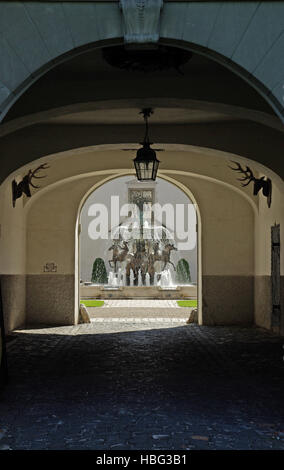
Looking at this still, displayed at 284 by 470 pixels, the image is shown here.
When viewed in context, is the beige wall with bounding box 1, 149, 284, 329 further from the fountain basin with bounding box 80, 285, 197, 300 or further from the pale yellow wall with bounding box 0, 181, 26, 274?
the fountain basin with bounding box 80, 285, 197, 300

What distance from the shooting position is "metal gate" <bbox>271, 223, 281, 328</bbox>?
12.4m

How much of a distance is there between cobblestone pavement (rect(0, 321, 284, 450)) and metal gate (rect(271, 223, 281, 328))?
0.83 m

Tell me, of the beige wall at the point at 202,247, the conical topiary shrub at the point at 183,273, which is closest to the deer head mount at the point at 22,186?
the beige wall at the point at 202,247

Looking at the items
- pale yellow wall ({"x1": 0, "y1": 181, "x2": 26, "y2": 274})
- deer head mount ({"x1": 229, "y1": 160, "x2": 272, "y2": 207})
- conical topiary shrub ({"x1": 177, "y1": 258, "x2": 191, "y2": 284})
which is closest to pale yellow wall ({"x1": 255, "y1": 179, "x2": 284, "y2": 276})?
deer head mount ({"x1": 229, "y1": 160, "x2": 272, "y2": 207})

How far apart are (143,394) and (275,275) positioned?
6815 mm

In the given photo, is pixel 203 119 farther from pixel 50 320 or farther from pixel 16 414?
pixel 50 320

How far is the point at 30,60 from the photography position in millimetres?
4727

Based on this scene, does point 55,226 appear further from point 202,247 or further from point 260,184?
point 260,184

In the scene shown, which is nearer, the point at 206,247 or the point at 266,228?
the point at 266,228

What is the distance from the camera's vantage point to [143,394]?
21.1 feet

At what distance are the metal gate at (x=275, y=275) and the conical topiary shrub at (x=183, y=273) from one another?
21.9 meters

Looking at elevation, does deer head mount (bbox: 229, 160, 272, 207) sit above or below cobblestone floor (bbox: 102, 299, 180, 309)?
above

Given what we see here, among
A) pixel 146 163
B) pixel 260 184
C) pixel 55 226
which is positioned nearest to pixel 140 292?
pixel 55 226

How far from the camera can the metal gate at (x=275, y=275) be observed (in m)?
12.4
